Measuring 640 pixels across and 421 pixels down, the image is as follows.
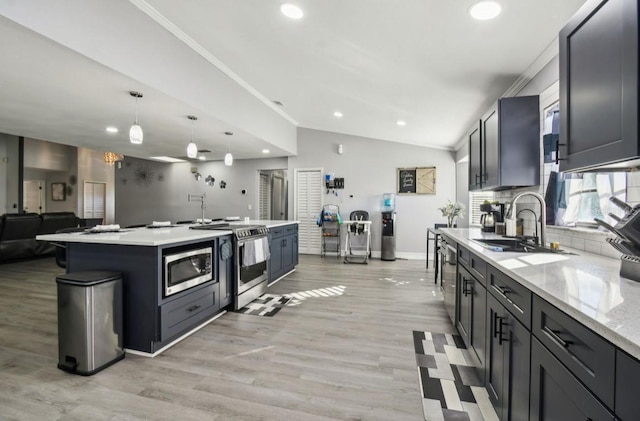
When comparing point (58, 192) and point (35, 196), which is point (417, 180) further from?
point (35, 196)

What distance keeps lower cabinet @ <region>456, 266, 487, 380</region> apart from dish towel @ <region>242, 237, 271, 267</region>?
A: 2197 mm

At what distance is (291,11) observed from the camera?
240cm

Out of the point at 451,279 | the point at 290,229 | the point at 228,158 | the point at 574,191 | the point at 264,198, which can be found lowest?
the point at 451,279

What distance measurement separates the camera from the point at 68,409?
5.61 feet

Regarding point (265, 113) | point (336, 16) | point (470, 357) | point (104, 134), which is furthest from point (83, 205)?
point (470, 357)

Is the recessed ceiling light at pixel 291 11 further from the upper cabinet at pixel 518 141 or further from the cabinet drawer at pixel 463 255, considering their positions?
the cabinet drawer at pixel 463 255

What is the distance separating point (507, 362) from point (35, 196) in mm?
12514

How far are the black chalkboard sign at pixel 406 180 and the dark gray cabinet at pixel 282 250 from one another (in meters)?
2.78

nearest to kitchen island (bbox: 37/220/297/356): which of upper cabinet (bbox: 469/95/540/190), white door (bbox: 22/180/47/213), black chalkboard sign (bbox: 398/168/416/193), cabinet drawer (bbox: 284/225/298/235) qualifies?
cabinet drawer (bbox: 284/225/298/235)

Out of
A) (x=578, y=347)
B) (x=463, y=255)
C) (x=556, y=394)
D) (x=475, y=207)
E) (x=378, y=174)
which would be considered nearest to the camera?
(x=578, y=347)

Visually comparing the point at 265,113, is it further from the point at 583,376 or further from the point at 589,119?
the point at 583,376

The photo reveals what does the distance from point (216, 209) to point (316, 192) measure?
9.15 feet

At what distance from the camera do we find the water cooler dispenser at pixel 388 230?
620cm

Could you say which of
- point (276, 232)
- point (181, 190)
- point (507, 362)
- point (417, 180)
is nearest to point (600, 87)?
point (507, 362)
